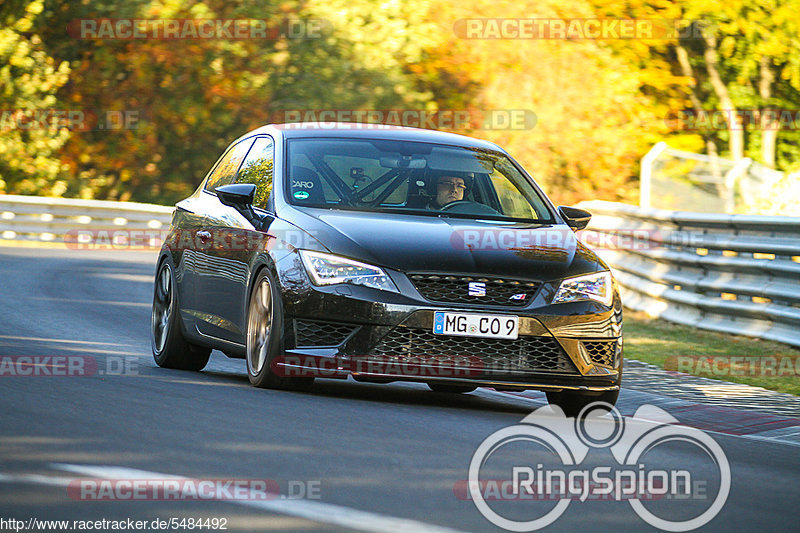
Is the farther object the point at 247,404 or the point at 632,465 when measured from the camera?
the point at 247,404

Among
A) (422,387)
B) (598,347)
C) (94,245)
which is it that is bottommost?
(94,245)

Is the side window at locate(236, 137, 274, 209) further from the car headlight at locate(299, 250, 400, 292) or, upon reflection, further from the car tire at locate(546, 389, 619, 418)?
the car tire at locate(546, 389, 619, 418)

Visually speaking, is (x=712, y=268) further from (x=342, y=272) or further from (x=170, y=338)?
(x=342, y=272)

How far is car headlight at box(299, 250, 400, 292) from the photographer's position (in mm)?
8117

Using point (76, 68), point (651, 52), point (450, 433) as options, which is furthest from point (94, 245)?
point (450, 433)

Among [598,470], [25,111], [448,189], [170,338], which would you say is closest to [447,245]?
[448,189]

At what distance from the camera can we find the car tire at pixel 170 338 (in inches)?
396

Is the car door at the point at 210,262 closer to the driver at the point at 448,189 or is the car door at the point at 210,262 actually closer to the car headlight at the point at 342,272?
the car headlight at the point at 342,272

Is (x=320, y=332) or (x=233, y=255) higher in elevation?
(x=233, y=255)

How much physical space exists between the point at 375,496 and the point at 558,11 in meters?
35.6

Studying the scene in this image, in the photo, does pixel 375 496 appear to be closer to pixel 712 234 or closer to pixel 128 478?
pixel 128 478

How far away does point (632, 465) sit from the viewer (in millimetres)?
6738

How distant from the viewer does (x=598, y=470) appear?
256 inches

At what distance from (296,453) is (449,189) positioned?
344cm
